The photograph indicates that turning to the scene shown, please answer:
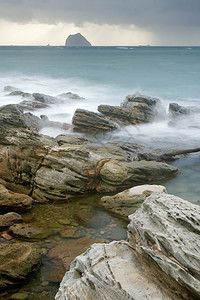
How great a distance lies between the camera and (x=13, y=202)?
977 cm

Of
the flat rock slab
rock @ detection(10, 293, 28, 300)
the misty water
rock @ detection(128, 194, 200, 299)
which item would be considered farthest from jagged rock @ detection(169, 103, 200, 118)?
the flat rock slab

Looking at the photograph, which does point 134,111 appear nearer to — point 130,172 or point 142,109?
point 142,109

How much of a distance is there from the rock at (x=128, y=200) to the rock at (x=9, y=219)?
8.49 ft

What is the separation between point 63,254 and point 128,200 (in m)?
2.95

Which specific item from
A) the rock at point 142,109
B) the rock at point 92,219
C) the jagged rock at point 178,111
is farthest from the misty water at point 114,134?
the rock at point 142,109

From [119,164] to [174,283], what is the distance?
24.0 ft

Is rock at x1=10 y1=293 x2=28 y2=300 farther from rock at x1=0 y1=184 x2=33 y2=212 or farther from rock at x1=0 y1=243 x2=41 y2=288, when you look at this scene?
rock at x1=0 y1=184 x2=33 y2=212

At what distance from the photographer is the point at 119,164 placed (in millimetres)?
11742

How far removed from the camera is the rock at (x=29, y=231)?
8.39 metres

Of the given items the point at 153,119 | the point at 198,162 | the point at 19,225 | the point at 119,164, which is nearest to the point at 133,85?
the point at 153,119

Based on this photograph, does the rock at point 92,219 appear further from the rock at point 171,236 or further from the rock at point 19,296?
the rock at point 171,236

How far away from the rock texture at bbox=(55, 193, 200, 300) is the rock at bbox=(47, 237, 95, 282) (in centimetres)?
156

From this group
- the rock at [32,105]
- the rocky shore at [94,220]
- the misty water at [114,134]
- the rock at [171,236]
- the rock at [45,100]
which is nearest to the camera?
the rock at [171,236]

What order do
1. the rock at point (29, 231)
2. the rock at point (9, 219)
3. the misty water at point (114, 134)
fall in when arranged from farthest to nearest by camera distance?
1. the rock at point (9, 219)
2. the misty water at point (114, 134)
3. the rock at point (29, 231)
